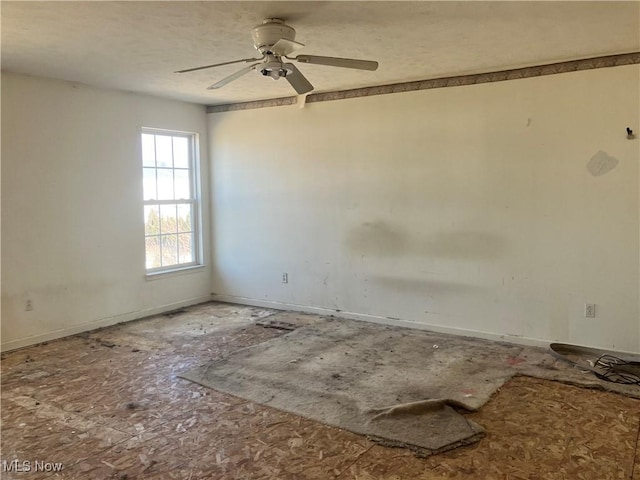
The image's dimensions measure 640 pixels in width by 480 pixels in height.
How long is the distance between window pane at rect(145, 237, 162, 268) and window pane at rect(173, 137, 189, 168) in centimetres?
102

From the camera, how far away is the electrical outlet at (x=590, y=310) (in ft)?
14.1

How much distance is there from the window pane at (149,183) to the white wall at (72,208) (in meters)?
0.16

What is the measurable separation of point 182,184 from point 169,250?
877 mm

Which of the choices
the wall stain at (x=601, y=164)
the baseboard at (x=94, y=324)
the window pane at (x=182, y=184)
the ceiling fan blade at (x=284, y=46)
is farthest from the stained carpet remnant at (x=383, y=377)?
the window pane at (x=182, y=184)

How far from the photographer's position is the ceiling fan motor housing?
10.2ft

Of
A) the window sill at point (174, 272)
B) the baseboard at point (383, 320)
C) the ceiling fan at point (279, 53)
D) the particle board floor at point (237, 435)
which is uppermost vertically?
the ceiling fan at point (279, 53)

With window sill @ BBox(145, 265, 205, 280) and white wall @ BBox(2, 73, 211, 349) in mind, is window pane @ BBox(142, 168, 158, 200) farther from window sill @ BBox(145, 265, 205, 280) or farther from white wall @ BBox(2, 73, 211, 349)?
window sill @ BBox(145, 265, 205, 280)

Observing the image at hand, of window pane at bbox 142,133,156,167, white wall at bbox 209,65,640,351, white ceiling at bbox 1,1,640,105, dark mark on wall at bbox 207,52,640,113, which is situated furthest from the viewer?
window pane at bbox 142,133,156,167

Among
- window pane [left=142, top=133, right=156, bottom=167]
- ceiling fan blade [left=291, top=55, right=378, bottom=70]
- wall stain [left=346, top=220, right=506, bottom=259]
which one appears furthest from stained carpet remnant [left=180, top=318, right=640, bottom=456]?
window pane [left=142, top=133, right=156, bottom=167]

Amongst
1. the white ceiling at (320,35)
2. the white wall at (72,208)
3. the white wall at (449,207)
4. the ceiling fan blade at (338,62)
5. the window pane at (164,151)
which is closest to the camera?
the white ceiling at (320,35)

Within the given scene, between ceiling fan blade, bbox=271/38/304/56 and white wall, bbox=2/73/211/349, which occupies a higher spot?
ceiling fan blade, bbox=271/38/304/56

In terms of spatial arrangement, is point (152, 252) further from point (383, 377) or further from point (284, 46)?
point (284, 46)

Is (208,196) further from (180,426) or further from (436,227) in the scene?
(180,426)

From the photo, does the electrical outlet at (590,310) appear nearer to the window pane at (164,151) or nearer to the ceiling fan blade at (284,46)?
the ceiling fan blade at (284,46)
